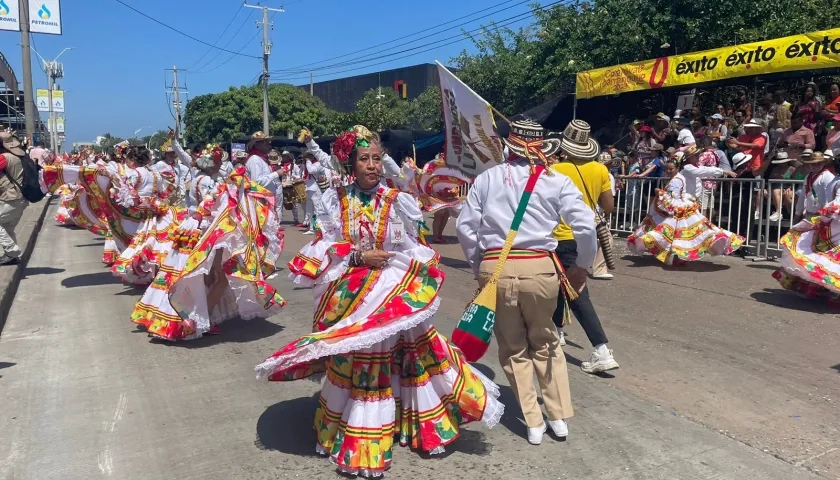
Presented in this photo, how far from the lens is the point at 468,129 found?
4.76m

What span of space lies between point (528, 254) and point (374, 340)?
3.31 feet

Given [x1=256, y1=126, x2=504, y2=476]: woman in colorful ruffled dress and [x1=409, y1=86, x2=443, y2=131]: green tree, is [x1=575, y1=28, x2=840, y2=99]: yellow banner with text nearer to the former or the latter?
[x1=256, y1=126, x2=504, y2=476]: woman in colorful ruffled dress

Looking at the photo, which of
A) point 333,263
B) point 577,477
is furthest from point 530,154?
point 577,477

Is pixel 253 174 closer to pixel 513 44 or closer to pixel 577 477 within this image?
pixel 577 477

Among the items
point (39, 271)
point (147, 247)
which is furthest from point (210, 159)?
point (39, 271)

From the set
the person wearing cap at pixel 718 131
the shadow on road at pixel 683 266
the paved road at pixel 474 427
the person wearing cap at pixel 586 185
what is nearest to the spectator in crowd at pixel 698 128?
the person wearing cap at pixel 718 131

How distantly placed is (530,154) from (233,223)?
3283 mm

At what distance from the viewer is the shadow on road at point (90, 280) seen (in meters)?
9.45

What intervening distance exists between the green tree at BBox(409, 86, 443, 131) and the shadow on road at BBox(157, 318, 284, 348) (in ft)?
86.1

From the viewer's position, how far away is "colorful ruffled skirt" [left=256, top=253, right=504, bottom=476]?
344 cm

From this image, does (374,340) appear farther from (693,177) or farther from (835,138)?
(835,138)

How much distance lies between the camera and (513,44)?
2733 centimetres

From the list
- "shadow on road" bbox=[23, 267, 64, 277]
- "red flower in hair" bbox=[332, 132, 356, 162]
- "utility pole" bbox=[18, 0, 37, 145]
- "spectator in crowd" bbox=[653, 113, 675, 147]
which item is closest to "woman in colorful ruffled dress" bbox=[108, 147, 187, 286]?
"shadow on road" bbox=[23, 267, 64, 277]

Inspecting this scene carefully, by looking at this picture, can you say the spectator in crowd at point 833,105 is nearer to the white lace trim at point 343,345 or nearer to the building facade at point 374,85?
the white lace trim at point 343,345
